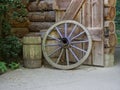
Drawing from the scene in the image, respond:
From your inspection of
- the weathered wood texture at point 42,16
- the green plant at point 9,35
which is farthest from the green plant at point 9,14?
the weathered wood texture at point 42,16

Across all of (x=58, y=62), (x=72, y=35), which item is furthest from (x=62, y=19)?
(x=58, y=62)

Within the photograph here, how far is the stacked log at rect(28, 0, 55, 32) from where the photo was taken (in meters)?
7.64

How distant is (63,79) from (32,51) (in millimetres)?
1393

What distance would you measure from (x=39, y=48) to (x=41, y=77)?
1.12 meters

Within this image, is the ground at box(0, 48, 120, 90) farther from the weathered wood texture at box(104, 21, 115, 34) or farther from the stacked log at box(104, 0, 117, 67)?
the weathered wood texture at box(104, 21, 115, 34)

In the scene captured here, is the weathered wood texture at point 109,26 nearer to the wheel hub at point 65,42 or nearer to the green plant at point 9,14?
the wheel hub at point 65,42

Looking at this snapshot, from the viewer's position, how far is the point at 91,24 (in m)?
6.85

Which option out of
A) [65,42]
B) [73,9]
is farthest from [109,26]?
[65,42]

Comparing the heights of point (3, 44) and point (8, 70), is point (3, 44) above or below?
above

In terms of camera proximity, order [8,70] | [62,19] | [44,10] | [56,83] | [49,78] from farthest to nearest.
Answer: [44,10], [62,19], [8,70], [49,78], [56,83]

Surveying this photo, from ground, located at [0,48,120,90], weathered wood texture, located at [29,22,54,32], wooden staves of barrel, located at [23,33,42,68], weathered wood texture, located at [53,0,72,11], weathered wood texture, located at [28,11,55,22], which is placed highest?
weathered wood texture, located at [53,0,72,11]

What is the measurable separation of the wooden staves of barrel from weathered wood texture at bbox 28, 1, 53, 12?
1.18 meters

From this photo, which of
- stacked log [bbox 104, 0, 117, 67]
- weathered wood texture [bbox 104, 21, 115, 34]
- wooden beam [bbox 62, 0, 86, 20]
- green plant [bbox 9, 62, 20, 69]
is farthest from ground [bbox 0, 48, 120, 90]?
wooden beam [bbox 62, 0, 86, 20]

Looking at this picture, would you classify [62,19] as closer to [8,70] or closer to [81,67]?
[81,67]
